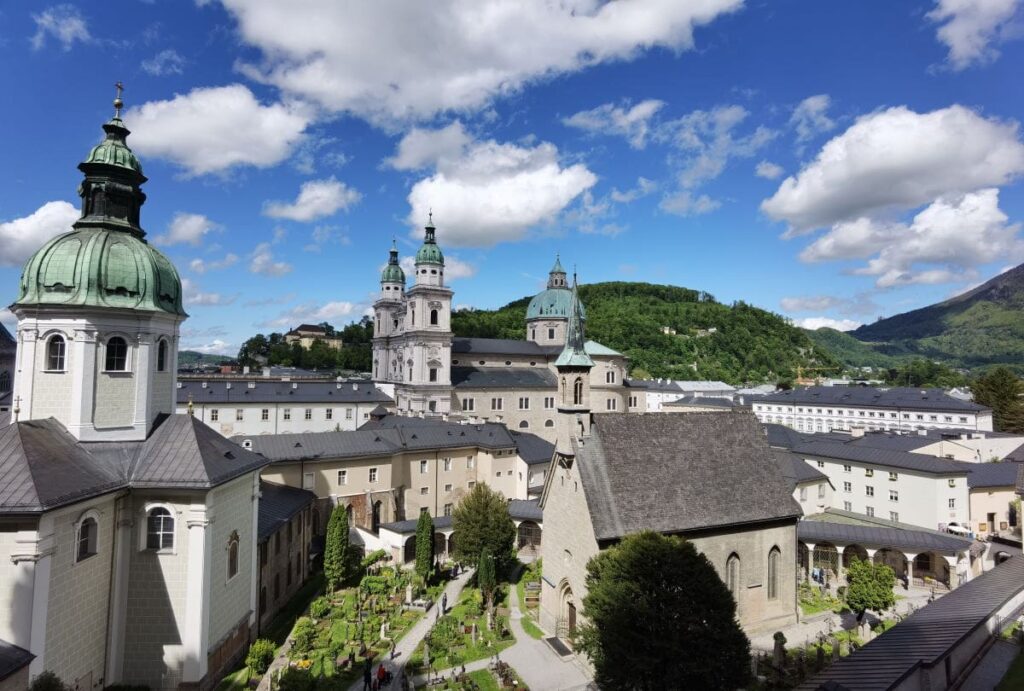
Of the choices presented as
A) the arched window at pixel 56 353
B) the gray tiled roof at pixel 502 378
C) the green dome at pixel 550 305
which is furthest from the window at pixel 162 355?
the green dome at pixel 550 305

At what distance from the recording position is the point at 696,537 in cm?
2345

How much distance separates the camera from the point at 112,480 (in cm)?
1834

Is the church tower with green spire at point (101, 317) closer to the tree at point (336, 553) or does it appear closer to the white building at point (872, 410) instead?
the tree at point (336, 553)

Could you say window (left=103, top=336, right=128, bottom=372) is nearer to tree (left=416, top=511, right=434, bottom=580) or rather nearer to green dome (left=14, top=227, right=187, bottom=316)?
green dome (left=14, top=227, right=187, bottom=316)

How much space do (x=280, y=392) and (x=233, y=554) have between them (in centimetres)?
4733

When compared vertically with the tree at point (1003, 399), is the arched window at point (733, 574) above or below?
below

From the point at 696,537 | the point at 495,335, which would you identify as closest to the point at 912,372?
the point at 495,335

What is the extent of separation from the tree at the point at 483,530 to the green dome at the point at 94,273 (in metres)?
18.2

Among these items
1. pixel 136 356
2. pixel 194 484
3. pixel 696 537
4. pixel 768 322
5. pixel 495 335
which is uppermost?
pixel 768 322

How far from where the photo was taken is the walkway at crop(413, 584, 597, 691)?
20734 mm

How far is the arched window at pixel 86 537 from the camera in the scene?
672 inches

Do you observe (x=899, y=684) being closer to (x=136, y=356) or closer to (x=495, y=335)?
(x=136, y=356)

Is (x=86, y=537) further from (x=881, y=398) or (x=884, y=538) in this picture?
(x=881, y=398)

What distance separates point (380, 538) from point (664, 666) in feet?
75.9
